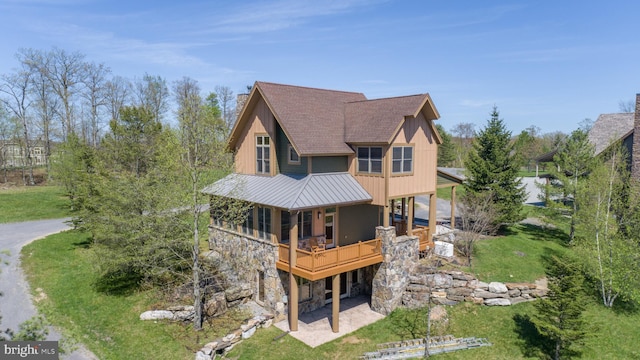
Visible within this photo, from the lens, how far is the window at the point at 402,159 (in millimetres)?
18188

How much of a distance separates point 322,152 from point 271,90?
4281 millimetres

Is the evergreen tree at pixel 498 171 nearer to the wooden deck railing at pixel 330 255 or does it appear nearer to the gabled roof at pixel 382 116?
the gabled roof at pixel 382 116

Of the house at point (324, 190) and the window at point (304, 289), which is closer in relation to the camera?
the house at point (324, 190)

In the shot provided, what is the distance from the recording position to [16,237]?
25.0 meters

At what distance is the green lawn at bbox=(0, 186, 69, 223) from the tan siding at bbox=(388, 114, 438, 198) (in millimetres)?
25859

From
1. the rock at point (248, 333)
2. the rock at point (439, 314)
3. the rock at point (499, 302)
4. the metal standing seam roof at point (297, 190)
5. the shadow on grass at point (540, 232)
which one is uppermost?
the metal standing seam roof at point (297, 190)

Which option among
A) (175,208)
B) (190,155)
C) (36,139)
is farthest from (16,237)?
(36,139)

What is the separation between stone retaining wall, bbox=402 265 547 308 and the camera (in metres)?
17.7

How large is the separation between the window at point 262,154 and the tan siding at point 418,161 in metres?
6.54

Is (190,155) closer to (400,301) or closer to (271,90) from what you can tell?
(271,90)

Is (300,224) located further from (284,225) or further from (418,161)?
(418,161)

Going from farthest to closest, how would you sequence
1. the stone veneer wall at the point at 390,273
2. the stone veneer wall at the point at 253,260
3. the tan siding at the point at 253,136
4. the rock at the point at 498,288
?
the tan siding at the point at 253,136 → the stone veneer wall at the point at 390,273 → the rock at the point at 498,288 → the stone veneer wall at the point at 253,260

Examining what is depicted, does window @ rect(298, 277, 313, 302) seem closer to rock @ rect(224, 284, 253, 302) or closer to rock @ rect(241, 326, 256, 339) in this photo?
rock @ rect(224, 284, 253, 302)

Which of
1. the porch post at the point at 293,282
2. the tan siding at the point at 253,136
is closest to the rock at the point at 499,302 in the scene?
the porch post at the point at 293,282
